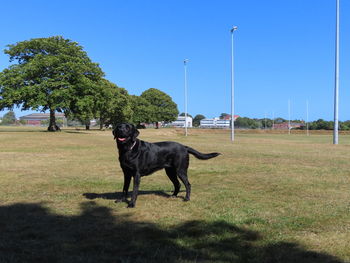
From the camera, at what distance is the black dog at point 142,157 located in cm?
621

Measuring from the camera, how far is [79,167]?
12.1 metres

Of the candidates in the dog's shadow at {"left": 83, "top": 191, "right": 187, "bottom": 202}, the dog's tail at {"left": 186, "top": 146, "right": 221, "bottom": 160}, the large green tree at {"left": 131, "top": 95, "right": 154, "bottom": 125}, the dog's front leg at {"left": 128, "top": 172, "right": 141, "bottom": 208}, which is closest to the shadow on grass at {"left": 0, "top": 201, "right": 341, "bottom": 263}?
the dog's front leg at {"left": 128, "top": 172, "right": 141, "bottom": 208}

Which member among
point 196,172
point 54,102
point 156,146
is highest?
point 54,102

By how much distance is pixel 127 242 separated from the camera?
4113mm

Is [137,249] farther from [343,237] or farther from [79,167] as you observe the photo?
[79,167]

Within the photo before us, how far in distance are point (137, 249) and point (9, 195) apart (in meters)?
4.57

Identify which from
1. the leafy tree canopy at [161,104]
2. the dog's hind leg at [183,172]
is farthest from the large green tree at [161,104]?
the dog's hind leg at [183,172]

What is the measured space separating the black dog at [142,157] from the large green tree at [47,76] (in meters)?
31.8

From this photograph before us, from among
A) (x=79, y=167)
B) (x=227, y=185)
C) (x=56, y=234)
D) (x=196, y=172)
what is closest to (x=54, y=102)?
(x=79, y=167)

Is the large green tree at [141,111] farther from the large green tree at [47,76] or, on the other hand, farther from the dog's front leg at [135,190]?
the dog's front leg at [135,190]

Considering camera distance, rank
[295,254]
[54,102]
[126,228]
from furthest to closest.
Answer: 1. [54,102]
2. [126,228]
3. [295,254]

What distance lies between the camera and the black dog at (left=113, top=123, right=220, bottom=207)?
6211 mm

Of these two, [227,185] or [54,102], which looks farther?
[54,102]

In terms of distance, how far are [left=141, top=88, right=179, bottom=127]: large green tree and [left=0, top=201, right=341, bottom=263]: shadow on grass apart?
272 feet
